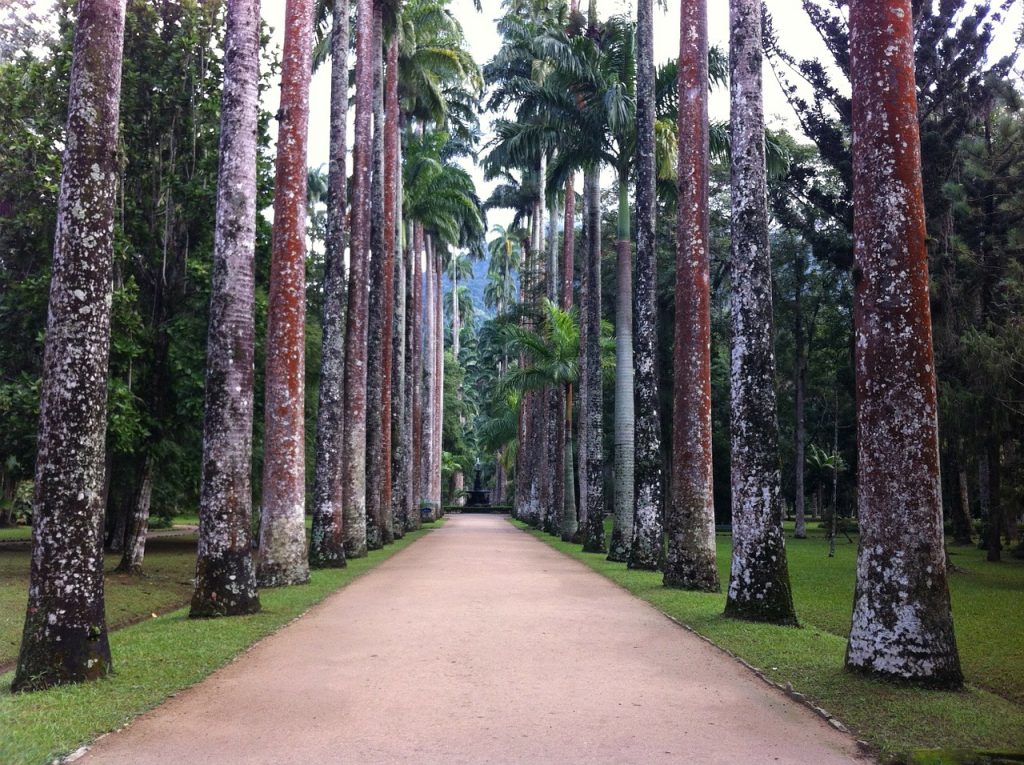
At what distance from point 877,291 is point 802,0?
1870 centimetres

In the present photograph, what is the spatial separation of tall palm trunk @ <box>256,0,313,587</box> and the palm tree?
349 inches

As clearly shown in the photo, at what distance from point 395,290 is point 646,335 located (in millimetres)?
15452

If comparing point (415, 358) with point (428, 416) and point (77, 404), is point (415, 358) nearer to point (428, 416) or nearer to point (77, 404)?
point (428, 416)

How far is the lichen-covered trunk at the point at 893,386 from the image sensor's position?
22.5ft

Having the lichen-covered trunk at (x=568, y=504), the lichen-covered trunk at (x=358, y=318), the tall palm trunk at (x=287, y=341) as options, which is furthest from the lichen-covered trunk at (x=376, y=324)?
the tall palm trunk at (x=287, y=341)

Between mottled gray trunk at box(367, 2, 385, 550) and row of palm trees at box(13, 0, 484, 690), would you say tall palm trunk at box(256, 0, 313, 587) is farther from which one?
mottled gray trunk at box(367, 2, 385, 550)

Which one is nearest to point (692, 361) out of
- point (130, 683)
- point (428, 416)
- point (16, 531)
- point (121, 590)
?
point (130, 683)

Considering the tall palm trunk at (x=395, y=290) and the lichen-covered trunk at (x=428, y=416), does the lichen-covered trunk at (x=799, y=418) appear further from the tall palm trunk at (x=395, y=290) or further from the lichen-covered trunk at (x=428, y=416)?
the lichen-covered trunk at (x=428, y=416)

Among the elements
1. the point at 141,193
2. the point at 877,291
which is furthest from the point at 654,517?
the point at 141,193

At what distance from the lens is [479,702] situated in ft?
20.7

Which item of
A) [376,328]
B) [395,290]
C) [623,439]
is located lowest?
[623,439]

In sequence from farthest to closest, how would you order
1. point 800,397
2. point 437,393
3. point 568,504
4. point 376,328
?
point 437,393, point 800,397, point 568,504, point 376,328

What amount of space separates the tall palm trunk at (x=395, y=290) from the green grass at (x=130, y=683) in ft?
51.1

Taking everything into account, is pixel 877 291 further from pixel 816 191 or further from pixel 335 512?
pixel 816 191
